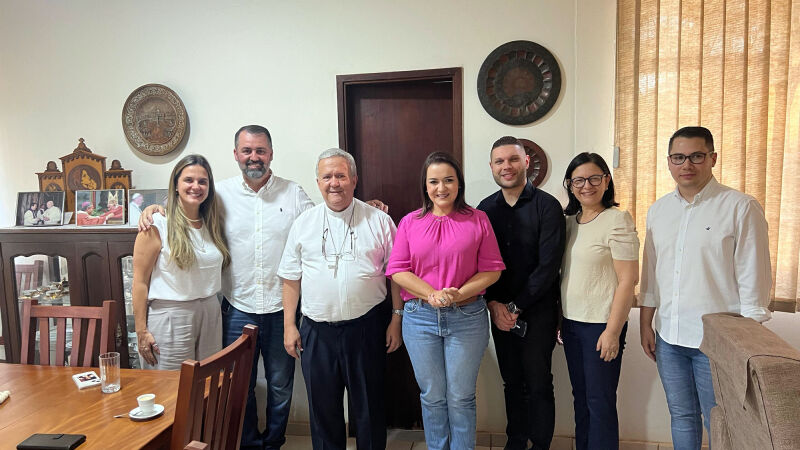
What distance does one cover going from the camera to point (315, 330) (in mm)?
2045

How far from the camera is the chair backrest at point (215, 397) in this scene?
121 centimetres

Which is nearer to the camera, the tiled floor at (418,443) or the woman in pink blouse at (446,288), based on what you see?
the woman in pink blouse at (446,288)

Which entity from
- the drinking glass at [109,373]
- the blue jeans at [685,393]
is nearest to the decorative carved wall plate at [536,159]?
the blue jeans at [685,393]

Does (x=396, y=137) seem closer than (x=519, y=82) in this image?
No

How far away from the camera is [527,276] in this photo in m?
2.04

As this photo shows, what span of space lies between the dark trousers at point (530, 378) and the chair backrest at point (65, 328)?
1689 millimetres

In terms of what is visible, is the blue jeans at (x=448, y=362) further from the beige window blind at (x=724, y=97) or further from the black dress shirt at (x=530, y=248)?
the beige window blind at (x=724, y=97)

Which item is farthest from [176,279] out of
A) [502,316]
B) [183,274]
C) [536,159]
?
[536,159]

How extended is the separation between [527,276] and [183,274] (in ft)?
5.12

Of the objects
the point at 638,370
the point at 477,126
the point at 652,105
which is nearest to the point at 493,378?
the point at 638,370

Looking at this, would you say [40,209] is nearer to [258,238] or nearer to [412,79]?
[258,238]

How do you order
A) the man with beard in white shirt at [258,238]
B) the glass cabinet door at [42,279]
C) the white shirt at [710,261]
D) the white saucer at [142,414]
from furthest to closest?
Result: 1. the glass cabinet door at [42,279]
2. the man with beard in white shirt at [258,238]
3. the white shirt at [710,261]
4. the white saucer at [142,414]

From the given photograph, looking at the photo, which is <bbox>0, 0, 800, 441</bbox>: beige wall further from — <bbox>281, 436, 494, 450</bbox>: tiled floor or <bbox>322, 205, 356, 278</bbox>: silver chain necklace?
<bbox>322, 205, 356, 278</bbox>: silver chain necklace

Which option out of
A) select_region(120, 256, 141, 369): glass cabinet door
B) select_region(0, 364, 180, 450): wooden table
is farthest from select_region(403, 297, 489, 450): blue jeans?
select_region(120, 256, 141, 369): glass cabinet door
